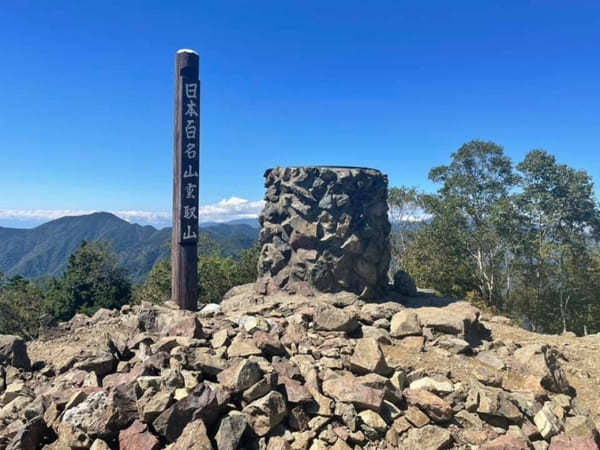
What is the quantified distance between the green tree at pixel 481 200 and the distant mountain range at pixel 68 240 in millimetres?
115253

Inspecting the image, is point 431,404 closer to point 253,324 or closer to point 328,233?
point 253,324

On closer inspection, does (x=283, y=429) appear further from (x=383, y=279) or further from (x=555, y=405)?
(x=383, y=279)

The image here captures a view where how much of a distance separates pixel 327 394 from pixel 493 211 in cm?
1538

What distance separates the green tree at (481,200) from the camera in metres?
18.8

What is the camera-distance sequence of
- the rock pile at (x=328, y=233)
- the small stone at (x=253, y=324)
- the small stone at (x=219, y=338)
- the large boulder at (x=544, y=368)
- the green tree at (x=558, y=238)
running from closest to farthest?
the small stone at (x=219, y=338), the large boulder at (x=544, y=368), the small stone at (x=253, y=324), the rock pile at (x=328, y=233), the green tree at (x=558, y=238)

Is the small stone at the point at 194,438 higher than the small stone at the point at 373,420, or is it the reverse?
the small stone at the point at 194,438

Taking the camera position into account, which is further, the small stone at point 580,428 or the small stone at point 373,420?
the small stone at point 580,428

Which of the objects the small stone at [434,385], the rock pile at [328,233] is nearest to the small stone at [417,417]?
the small stone at [434,385]

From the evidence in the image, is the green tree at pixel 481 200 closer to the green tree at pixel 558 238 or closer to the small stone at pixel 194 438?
the green tree at pixel 558 238

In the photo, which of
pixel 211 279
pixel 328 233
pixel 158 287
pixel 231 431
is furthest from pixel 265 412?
pixel 158 287

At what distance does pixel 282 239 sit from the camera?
12.1 metres

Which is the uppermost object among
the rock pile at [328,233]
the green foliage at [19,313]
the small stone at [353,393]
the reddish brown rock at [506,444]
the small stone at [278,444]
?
the rock pile at [328,233]

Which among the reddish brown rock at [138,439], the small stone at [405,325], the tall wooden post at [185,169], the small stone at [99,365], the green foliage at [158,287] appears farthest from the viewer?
the green foliage at [158,287]

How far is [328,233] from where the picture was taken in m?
11.3
